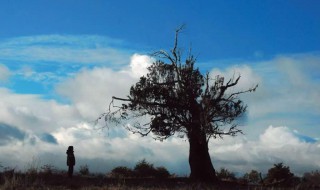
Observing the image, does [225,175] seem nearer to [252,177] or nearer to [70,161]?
[252,177]

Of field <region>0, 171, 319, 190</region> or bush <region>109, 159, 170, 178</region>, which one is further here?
bush <region>109, 159, 170, 178</region>

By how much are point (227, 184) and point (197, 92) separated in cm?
642

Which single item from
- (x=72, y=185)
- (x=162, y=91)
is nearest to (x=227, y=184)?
(x=162, y=91)

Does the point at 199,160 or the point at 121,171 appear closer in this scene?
the point at 199,160

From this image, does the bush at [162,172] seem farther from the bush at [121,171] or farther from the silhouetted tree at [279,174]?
the silhouetted tree at [279,174]

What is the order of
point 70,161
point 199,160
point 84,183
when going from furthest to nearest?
point 199,160
point 70,161
point 84,183

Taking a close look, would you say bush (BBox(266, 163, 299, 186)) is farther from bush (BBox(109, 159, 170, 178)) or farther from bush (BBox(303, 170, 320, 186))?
bush (BBox(109, 159, 170, 178))

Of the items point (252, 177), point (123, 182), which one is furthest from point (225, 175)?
point (123, 182)

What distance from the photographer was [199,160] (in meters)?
34.5

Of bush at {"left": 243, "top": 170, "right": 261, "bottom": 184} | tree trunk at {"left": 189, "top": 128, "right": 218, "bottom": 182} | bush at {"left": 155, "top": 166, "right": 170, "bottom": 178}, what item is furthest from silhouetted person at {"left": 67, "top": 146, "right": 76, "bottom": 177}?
bush at {"left": 243, "top": 170, "right": 261, "bottom": 184}

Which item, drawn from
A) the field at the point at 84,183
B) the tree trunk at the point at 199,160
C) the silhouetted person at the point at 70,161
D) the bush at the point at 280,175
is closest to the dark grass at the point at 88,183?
the field at the point at 84,183

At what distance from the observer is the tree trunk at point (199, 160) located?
34.3 meters

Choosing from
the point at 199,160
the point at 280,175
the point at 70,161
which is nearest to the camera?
Answer: the point at 70,161

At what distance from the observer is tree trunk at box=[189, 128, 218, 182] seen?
112 feet
